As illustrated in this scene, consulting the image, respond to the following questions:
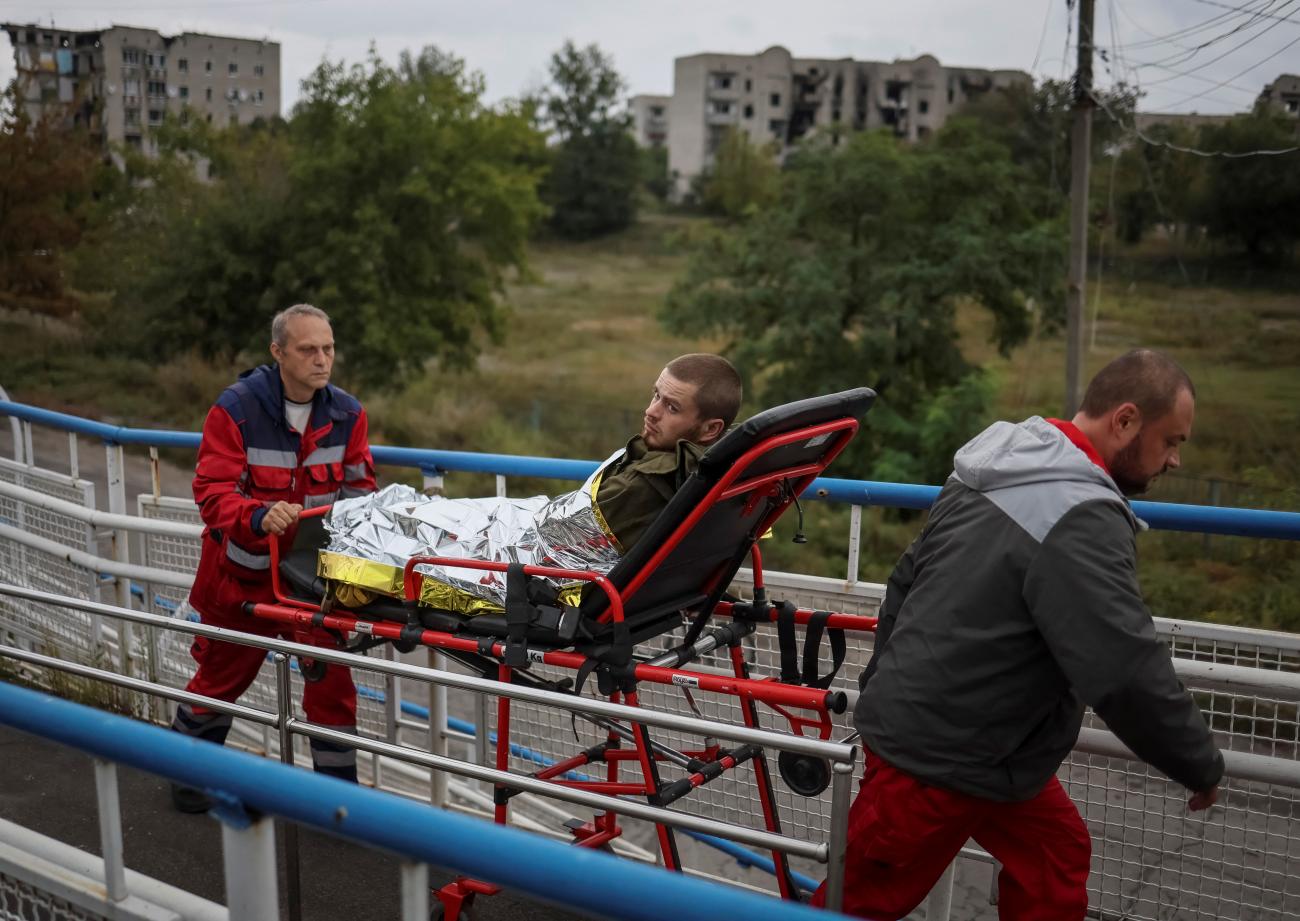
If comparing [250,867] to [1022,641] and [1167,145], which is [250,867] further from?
[1167,145]

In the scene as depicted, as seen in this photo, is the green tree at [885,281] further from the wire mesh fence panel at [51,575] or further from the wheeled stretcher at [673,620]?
the wheeled stretcher at [673,620]

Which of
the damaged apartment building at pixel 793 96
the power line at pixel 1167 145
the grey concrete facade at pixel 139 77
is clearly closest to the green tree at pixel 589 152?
the damaged apartment building at pixel 793 96

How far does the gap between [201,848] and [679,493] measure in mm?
2291

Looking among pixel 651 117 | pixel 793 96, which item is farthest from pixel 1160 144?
pixel 651 117

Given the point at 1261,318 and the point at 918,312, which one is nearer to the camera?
the point at 1261,318

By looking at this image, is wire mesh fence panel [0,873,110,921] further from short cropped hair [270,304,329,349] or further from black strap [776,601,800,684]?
short cropped hair [270,304,329,349]

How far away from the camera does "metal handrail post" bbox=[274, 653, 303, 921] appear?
3146 mm

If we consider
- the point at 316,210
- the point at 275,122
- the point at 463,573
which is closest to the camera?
the point at 463,573

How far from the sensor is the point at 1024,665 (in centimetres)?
270

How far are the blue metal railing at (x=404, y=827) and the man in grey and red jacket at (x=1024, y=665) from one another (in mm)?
1260

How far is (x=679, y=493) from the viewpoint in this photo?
3404mm

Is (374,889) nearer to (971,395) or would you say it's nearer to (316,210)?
(971,395)

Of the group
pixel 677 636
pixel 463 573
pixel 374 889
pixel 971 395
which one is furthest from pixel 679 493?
pixel 971 395

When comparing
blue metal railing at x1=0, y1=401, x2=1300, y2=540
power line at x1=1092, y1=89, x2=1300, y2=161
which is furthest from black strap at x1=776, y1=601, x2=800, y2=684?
power line at x1=1092, y1=89, x2=1300, y2=161
